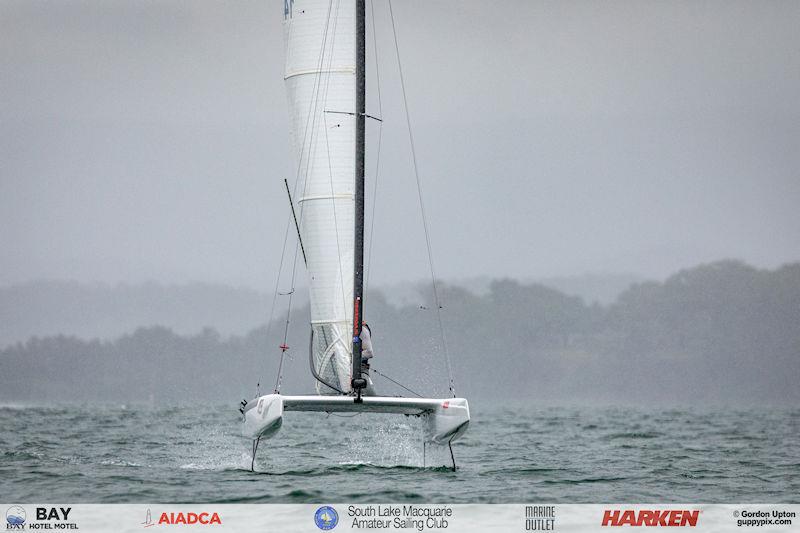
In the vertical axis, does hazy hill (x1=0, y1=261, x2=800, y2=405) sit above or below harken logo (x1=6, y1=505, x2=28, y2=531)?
above

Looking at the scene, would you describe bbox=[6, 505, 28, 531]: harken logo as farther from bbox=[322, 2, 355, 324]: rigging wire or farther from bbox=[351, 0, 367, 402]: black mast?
bbox=[322, 2, 355, 324]: rigging wire

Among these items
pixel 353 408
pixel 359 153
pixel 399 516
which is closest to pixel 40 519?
pixel 399 516

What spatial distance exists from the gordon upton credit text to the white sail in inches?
100

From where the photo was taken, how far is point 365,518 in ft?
28.8

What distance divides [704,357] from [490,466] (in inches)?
1656

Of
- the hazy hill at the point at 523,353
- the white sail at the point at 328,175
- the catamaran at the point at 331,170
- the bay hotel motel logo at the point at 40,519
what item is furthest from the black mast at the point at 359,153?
the hazy hill at the point at 523,353

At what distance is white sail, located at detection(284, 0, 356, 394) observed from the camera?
11.4 meters

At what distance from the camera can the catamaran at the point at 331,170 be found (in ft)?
36.9

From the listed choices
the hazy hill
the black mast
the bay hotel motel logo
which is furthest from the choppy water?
the hazy hill

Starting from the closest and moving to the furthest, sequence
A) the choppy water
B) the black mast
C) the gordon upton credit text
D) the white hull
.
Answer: the gordon upton credit text < the choppy water < the white hull < the black mast

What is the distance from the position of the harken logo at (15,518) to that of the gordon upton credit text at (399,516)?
7.05 ft

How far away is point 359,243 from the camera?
1119cm

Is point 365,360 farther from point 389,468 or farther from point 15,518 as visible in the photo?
point 15,518

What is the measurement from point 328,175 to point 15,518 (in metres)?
4.22
